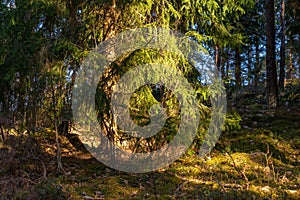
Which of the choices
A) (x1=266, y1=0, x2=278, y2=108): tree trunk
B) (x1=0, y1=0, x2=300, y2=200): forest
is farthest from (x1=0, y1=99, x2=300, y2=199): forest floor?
(x1=266, y1=0, x2=278, y2=108): tree trunk

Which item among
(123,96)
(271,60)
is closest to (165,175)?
(123,96)

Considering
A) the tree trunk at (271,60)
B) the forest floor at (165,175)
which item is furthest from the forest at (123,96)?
the tree trunk at (271,60)

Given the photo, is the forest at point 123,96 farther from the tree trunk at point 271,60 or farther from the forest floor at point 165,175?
the tree trunk at point 271,60

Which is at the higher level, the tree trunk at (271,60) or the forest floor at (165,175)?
the tree trunk at (271,60)

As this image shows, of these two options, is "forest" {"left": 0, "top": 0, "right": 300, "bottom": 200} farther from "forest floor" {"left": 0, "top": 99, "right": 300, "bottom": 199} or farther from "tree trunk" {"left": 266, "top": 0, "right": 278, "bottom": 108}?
"tree trunk" {"left": 266, "top": 0, "right": 278, "bottom": 108}

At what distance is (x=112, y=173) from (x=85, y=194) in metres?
1.25

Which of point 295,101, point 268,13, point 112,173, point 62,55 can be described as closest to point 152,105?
point 112,173

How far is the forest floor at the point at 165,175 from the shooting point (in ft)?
14.7

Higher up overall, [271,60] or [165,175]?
[271,60]

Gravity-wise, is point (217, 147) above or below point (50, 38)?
below

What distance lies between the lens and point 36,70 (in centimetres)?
516

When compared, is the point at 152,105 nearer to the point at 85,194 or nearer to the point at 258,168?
the point at 85,194

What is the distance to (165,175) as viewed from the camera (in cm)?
568

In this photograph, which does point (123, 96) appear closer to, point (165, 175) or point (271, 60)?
point (165, 175)
